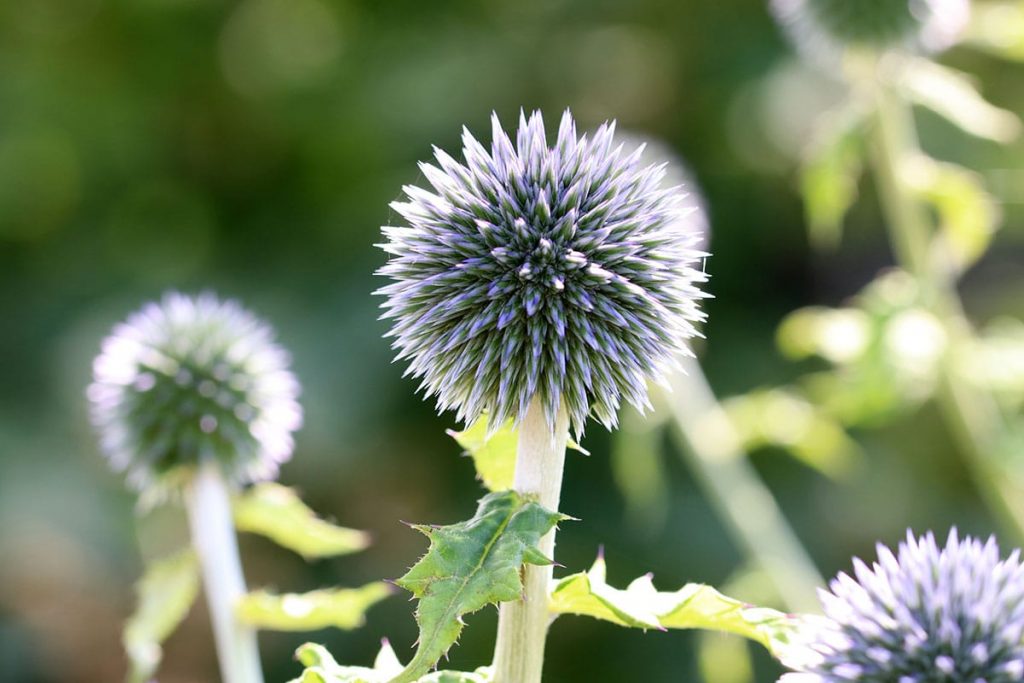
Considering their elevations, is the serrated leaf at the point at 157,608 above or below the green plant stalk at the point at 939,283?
below

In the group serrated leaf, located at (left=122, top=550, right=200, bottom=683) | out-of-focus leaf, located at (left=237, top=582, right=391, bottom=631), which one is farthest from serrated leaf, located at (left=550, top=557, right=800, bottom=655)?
serrated leaf, located at (left=122, top=550, right=200, bottom=683)

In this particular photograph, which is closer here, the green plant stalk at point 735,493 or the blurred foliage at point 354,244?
the green plant stalk at point 735,493

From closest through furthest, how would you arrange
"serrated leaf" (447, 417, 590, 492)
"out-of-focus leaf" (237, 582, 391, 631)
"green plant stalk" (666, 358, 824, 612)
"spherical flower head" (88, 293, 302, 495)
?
"serrated leaf" (447, 417, 590, 492) → "out-of-focus leaf" (237, 582, 391, 631) → "spherical flower head" (88, 293, 302, 495) → "green plant stalk" (666, 358, 824, 612)

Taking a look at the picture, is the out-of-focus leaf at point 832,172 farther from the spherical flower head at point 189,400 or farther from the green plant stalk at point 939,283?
the spherical flower head at point 189,400

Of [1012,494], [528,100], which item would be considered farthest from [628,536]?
[1012,494]

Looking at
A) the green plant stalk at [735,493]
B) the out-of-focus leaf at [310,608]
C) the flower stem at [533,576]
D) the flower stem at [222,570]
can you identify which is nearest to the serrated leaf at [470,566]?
the flower stem at [533,576]

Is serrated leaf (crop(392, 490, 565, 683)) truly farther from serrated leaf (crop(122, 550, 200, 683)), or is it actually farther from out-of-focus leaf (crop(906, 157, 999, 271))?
out-of-focus leaf (crop(906, 157, 999, 271))

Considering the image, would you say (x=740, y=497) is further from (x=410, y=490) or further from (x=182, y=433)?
(x=410, y=490)
